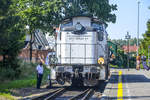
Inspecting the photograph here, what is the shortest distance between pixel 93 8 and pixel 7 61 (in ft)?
51.3

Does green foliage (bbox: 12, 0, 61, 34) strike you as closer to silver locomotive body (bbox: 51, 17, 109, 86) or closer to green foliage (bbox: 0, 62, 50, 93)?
green foliage (bbox: 0, 62, 50, 93)

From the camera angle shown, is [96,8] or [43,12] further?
[96,8]

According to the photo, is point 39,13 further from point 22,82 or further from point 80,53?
point 80,53

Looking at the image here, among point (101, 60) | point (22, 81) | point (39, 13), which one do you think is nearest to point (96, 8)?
point (39, 13)

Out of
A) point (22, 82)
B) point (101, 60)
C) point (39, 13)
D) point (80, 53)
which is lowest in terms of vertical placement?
point (22, 82)

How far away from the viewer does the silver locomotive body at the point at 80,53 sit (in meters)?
16.2

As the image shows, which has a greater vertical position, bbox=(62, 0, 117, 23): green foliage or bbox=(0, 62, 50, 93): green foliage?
bbox=(62, 0, 117, 23): green foliage

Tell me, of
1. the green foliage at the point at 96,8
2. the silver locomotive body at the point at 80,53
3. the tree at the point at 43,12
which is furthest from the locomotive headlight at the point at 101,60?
the green foliage at the point at 96,8

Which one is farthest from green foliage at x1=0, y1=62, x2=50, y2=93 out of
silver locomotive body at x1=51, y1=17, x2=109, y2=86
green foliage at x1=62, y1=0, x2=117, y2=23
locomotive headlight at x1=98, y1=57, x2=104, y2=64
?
green foliage at x1=62, y1=0, x2=117, y2=23

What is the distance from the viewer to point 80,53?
1694 cm

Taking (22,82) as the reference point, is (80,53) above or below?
above

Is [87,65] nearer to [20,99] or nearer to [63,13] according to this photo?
[20,99]

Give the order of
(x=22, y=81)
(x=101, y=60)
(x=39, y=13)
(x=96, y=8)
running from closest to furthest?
(x=101, y=60) < (x=22, y=81) < (x=39, y=13) < (x=96, y=8)

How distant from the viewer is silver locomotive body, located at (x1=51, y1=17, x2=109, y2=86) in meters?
16.2
